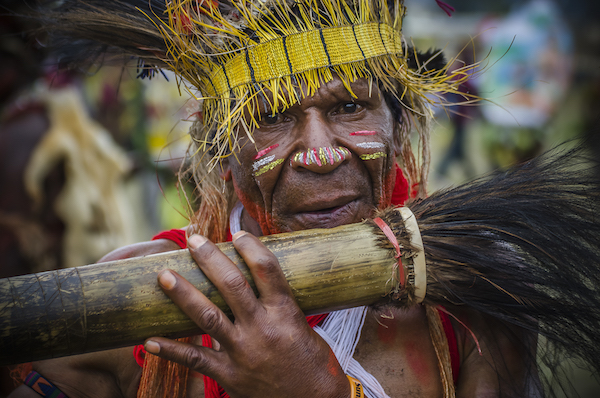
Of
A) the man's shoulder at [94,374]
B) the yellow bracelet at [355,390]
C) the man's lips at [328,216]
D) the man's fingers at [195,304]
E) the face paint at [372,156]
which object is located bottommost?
the man's shoulder at [94,374]

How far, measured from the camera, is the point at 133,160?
7051mm

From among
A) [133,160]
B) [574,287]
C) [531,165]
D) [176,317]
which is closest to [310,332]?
[176,317]

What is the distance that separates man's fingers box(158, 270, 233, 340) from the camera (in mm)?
1205

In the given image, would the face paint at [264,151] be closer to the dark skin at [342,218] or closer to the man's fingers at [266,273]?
the dark skin at [342,218]

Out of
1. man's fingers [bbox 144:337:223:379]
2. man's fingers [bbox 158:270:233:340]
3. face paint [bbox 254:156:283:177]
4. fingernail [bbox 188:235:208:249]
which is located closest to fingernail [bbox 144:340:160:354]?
man's fingers [bbox 144:337:223:379]

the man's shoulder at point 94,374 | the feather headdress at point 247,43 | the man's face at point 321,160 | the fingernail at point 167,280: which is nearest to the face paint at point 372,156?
the man's face at point 321,160

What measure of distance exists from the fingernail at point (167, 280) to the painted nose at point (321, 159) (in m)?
0.64

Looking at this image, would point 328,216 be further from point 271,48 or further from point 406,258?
point 271,48

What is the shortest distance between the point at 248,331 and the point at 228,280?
0.15m

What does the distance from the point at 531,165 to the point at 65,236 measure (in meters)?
5.02

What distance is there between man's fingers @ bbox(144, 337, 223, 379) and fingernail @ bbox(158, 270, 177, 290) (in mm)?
146

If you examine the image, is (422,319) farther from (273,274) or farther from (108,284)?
(108,284)

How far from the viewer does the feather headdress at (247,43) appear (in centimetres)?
171

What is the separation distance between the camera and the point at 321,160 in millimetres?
1625
